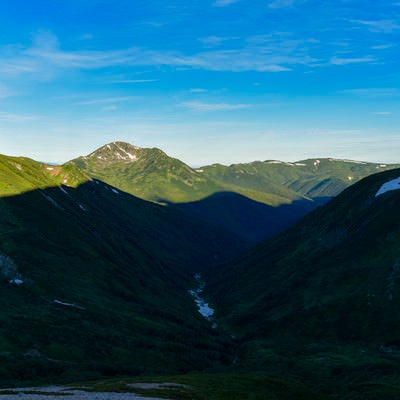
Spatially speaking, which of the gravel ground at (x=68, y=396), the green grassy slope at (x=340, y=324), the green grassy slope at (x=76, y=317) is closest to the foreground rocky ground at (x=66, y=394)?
the gravel ground at (x=68, y=396)

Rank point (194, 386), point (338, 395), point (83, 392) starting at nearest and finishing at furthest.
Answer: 1. point (83, 392)
2. point (194, 386)
3. point (338, 395)

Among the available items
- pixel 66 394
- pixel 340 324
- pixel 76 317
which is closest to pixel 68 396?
pixel 66 394

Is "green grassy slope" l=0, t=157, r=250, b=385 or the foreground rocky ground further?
"green grassy slope" l=0, t=157, r=250, b=385

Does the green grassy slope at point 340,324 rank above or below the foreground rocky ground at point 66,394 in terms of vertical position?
below

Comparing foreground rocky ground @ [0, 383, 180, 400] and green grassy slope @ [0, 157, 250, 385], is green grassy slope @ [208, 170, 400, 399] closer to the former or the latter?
green grassy slope @ [0, 157, 250, 385]

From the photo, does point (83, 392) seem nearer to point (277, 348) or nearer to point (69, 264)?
point (277, 348)

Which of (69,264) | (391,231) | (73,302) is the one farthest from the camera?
(391,231)

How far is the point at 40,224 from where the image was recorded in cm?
19188

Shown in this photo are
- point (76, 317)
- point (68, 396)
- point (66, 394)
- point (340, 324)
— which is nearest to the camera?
point (68, 396)

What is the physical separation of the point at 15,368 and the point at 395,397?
280 ft

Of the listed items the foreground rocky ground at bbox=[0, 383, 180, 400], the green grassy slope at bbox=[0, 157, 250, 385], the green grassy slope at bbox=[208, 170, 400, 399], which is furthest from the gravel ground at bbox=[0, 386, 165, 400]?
the green grassy slope at bbox=[208, 170, 400, 399]

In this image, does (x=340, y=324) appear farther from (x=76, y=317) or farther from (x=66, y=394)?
(x=66, y=394)

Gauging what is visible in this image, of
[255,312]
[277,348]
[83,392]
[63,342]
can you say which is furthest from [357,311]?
[83,392]

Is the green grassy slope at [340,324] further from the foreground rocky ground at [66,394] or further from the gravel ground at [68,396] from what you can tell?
the gravel ground at [68,396]
